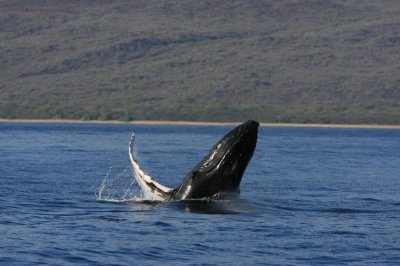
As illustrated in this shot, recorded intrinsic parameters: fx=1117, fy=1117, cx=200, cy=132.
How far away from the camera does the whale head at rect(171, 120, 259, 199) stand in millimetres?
24797

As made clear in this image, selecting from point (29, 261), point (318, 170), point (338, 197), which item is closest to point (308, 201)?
point (338, 197)

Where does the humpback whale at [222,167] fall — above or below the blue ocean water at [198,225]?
above

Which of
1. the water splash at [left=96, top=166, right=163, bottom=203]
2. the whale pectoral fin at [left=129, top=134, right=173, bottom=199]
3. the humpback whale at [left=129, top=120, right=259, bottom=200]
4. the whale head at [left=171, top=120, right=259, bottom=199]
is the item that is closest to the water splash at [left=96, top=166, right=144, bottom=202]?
the water splash at [left=96, top=166, right=163, bottom=203]

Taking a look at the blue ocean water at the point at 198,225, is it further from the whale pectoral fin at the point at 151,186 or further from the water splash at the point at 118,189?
the whale pectoral fin at the point at 151,186

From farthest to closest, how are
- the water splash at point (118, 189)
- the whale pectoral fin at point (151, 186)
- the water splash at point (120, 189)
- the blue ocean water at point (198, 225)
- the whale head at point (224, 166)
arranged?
the water splash at point (118, 189), the water splash at point (120, 189), the whale pectoral fin at point (151, 186), the whale head at point (224, 166), the blue ocean water at point (198, 225)

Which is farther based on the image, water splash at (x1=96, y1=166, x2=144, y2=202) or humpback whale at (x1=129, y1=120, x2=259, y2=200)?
water splash at (x1=96, y1=166, x2=144, y2=202)

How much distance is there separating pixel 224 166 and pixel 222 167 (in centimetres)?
5

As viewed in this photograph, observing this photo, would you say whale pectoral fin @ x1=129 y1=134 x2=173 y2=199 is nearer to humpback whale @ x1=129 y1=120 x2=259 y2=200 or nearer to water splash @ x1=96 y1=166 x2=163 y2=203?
humpback whale @ x1=129 y1=120 x2=259 y2=200

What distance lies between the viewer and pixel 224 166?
83.6ft

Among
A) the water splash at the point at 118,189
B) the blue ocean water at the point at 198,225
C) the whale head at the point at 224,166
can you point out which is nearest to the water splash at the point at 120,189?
the water splash at the point at 118,189

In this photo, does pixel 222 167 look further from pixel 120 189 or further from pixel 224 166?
pixel 120 189

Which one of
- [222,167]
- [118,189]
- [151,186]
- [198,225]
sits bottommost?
[118,189]

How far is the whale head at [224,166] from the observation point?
976 inches

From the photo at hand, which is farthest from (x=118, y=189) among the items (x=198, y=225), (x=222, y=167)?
(x=198, y=225)
